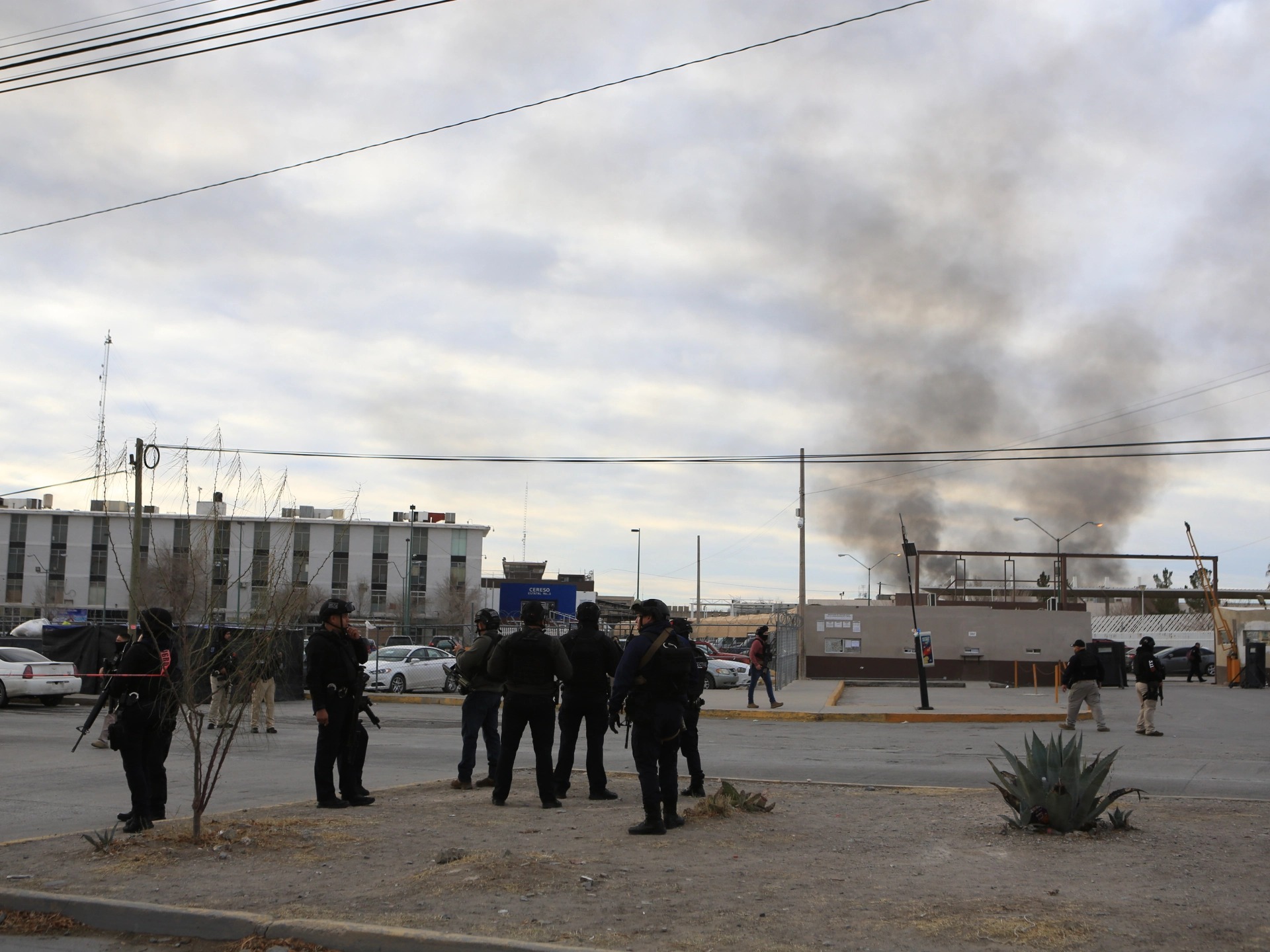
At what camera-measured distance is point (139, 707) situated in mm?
7762

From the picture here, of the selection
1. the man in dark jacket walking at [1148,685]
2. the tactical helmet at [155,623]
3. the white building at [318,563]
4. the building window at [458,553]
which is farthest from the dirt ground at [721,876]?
the building window at [458,553]

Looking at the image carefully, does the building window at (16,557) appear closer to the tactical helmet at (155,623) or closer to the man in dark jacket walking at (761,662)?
the man in dark jacket walking at (761,662)

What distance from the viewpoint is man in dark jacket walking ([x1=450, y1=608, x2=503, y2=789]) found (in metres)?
10.1

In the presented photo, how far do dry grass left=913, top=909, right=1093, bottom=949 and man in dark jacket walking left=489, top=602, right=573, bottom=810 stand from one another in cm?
409

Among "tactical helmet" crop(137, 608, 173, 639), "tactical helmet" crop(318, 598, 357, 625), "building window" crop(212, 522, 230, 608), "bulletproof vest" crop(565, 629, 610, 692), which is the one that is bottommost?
"bulletproof vest" crop(565, 629, 610, 692)

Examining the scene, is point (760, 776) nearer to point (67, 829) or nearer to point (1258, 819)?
point (1258, 819)

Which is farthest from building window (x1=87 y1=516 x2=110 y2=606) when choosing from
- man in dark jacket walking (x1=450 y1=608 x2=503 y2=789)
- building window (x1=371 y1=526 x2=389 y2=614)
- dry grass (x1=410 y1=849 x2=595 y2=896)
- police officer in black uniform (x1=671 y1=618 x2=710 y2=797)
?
dry grass (x1=410 y1=849 x2=595 y2=896)

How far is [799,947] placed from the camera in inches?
194

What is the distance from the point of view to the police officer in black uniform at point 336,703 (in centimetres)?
896

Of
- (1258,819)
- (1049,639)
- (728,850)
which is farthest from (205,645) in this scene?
(1049,639)

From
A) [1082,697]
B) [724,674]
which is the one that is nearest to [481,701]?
[1082,697]

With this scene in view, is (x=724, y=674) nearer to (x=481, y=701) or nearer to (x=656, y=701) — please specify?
(x=481, y=701)

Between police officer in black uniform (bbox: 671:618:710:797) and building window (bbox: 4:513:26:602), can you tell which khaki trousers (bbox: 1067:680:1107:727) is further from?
building window (bbox: 4:513:26:602)

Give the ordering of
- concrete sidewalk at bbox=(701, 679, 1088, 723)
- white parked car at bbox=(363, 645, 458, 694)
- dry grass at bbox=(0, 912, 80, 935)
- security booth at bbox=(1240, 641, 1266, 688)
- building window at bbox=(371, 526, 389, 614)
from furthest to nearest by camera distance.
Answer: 1. building window at bbox=(371, 526, 389, 614)
2. security booth at bbox=(1240, 641, 1266, 688)
3. white parked car at bbox=(363, 645, 458, 694)
4. concrete sidewalk at bbox=(701, 679, 1088, 723)
5. dry grass at bbox=(0, 912, 80, 935)
